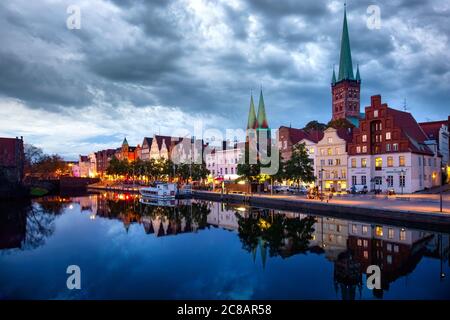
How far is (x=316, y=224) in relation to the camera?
114 ft

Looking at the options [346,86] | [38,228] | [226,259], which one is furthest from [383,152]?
[346,86]

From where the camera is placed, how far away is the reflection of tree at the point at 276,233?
2664 cm

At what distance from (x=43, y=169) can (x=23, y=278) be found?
10656cm

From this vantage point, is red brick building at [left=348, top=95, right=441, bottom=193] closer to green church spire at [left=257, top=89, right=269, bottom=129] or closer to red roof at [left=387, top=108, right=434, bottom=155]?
red roof at [left=387, top=108, right=434, bottom=155]

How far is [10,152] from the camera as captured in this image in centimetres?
8869

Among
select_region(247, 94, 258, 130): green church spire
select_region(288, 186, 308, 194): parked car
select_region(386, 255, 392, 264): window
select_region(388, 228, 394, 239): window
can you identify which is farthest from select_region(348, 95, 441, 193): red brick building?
select_region(247, 94, 258, 130): green church spire

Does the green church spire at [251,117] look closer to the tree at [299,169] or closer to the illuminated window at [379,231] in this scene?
the tree at [299,169]

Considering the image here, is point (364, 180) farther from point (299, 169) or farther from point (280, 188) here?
point (280, 188)

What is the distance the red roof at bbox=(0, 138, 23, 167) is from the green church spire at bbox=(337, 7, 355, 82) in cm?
11869

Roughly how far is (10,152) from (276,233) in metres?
87.1

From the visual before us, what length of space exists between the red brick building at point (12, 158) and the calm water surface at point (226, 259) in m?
48.1

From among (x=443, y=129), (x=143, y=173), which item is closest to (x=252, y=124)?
(x=143, y=173)

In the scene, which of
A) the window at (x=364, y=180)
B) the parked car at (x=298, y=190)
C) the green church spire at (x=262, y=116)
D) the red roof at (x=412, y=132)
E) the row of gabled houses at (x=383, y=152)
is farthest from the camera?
the green church spire at (x=262, y=116)

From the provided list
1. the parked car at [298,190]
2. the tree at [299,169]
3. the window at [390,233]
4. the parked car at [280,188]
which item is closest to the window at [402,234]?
the window at [390,233]
